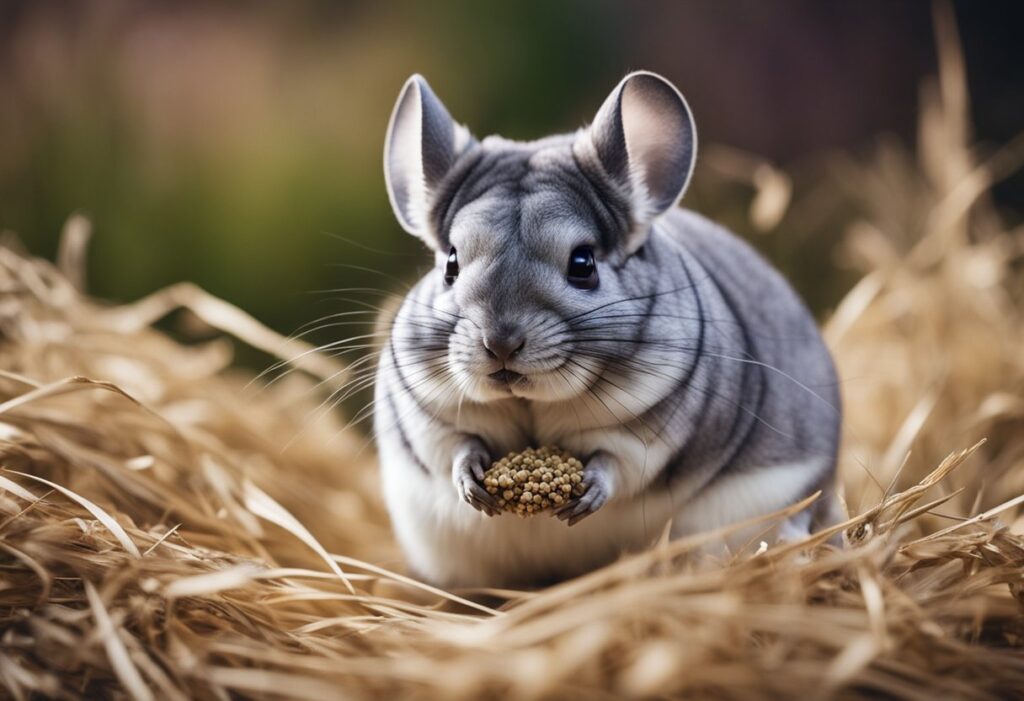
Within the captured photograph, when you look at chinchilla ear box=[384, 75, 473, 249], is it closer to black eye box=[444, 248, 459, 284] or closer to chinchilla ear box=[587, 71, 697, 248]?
black eye box=[444, 248, 459, 284]

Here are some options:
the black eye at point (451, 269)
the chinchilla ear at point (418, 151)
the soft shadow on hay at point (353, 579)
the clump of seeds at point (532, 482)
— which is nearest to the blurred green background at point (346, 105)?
the soft shadow on hay at point (353, 579)

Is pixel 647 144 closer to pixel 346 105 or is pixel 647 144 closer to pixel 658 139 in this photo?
pixel 658 139

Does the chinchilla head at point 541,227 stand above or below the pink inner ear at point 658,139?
below

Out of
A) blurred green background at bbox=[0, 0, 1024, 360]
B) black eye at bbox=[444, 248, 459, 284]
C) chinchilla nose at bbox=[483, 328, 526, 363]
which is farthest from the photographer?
blurred green background at bbox=[0, 0, 1024, 360]

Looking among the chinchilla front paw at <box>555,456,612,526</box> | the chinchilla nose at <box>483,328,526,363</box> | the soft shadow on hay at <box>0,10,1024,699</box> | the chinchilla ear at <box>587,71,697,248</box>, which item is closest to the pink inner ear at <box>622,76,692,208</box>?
the chinchilla ear at <box>587,71,697,248</box>

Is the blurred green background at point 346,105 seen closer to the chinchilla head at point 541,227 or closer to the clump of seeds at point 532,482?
the chinchilla head at point 541,227

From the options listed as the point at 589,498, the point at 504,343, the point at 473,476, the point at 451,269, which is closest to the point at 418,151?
the point at 451,269
